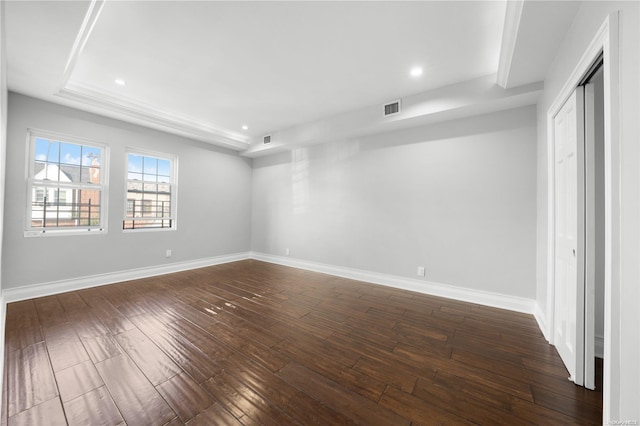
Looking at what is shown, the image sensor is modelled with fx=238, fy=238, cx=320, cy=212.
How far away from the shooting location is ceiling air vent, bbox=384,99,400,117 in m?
3.49

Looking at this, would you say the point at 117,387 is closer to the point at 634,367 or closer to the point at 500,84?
the point at 634,367

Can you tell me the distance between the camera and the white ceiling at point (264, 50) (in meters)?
1.91

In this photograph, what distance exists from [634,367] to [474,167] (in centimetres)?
274

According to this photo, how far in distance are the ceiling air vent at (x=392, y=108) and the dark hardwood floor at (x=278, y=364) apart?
8.96 ft

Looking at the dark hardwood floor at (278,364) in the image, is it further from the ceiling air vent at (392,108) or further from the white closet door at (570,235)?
the ceiling air vent at (392,108)

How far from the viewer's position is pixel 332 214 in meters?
4.59

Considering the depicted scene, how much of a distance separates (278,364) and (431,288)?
8.41ft

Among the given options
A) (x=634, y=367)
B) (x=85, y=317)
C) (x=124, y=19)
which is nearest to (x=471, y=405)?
(x=634, y=367)

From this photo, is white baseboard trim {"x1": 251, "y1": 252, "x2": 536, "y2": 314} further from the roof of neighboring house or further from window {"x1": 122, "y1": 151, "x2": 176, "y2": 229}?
the roof of neighboring house

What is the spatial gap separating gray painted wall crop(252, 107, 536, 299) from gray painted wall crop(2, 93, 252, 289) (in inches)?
60.0

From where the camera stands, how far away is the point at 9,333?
2.25 meters

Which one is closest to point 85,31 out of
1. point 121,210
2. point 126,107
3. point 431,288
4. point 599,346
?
point 126,107

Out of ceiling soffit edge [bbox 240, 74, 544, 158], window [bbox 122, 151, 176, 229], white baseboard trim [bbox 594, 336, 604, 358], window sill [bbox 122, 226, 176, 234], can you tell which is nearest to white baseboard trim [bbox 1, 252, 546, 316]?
white baseboard trim [bbox 594, 336, 604, 358]

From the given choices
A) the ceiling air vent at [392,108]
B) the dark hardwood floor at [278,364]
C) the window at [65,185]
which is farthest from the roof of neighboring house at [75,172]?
the ceiling air vent at [392,108]
